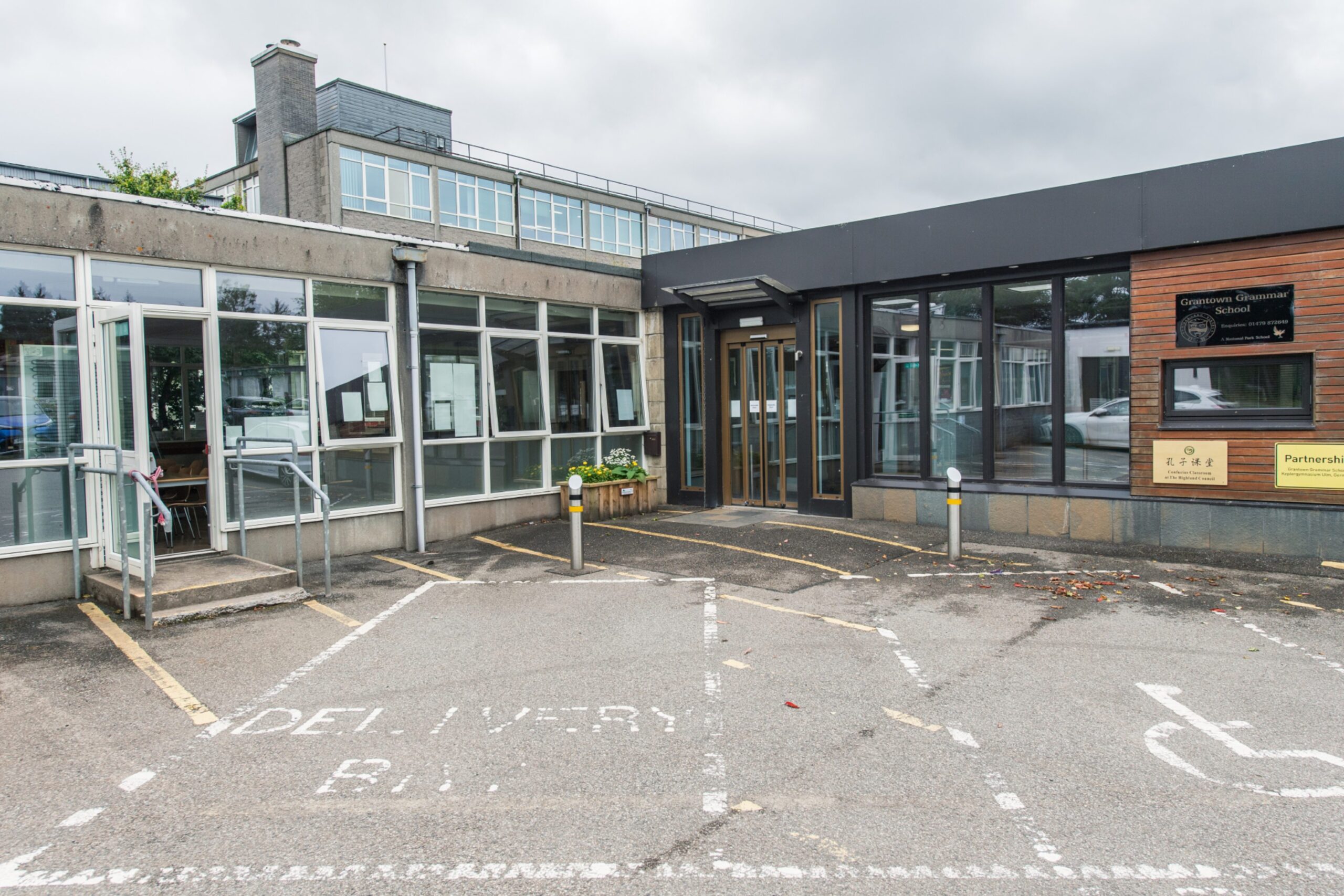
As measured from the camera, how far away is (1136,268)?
973 cm

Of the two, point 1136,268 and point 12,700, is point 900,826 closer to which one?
point 12,700

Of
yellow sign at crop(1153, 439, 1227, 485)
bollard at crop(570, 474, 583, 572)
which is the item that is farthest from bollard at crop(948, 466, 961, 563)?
bollard at crop(570, 474, 583, 572)

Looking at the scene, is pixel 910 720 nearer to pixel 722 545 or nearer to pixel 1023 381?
pixel 722 545

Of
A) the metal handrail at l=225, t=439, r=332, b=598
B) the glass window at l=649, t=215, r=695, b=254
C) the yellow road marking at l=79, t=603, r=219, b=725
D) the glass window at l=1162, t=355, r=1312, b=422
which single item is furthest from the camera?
the glass window at l=649, t=215, r=695, b=254

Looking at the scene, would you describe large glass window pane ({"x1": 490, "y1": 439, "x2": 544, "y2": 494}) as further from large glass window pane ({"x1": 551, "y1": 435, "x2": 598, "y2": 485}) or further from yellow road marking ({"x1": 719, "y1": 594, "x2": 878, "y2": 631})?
yellow road marking ({"x1": 719, "y1": 594, "x2": 878, "y2": 631})

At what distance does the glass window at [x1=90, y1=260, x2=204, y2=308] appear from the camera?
319 inches

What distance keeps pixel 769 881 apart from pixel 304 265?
855 centimetres

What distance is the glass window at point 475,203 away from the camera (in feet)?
128

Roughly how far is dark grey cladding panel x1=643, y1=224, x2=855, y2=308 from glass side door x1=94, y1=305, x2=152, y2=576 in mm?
7149

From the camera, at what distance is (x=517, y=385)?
1198 cm

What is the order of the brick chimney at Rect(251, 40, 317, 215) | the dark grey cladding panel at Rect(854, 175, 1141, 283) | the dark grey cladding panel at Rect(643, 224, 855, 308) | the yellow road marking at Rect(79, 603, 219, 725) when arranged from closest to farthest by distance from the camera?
1. the yellow road marking at Rect(79, 603, 219, 725)
2. the dark grey cladding panel at Rect(854, 175, 1141, 283)
3. the dark grey cladding panel at Rect(643, 224, 855, 308)
4. the brick chimney at Rect(251, 40, 317, 215)

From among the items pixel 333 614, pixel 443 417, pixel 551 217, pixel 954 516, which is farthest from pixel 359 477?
pixel 551 217

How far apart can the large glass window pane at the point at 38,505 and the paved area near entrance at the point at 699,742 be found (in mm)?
723

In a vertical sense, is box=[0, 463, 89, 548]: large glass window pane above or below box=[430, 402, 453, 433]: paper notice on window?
below
